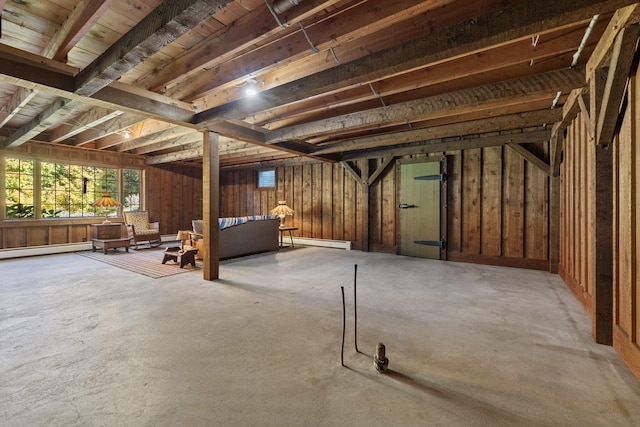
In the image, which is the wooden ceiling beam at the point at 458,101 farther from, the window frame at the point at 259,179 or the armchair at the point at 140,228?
the armchair at the point at 140,228

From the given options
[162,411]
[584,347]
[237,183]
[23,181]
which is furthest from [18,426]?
[237,183]

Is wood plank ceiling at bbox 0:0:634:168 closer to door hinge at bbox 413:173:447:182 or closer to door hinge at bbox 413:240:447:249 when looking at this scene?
door hinge at bbox 413:173:447:182

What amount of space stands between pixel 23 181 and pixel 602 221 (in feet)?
30.9

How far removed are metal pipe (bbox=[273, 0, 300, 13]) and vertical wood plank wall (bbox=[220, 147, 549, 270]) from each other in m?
4.79

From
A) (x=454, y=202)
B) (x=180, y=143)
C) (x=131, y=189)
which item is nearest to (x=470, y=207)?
(x=454, y=202)

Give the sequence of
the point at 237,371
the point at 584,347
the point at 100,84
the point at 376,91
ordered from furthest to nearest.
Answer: the point at 376,91 → the point at 100,84 → the point at 584,347 → the point at 237,371

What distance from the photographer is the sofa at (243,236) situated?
5.44 m

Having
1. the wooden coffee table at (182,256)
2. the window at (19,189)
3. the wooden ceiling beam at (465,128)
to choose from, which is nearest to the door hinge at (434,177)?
the wooden ceiling beam at (465,128)

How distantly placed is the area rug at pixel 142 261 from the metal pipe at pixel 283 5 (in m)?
3.92

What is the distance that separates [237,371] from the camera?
5.93 feet

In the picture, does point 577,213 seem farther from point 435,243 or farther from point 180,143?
point 180,143

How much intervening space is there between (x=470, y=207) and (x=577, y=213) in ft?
6.87

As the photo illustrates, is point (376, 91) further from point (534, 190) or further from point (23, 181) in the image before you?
point (23, 181)

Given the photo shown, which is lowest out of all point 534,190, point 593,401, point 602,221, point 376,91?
point 593,401
